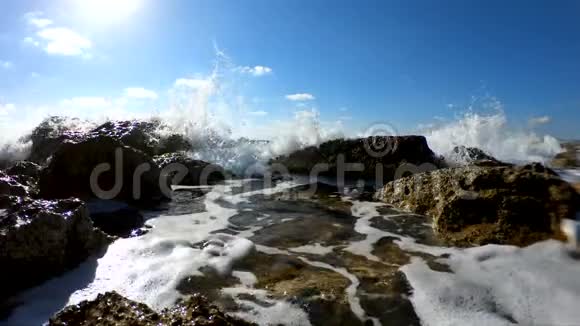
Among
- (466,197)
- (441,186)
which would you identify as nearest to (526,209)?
(466,197)

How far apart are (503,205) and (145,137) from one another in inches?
446

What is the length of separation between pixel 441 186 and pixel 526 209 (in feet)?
4.85

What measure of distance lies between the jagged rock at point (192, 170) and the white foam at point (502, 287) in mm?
6971

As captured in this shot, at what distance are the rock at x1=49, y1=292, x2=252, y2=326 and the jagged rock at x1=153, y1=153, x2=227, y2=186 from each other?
740cm

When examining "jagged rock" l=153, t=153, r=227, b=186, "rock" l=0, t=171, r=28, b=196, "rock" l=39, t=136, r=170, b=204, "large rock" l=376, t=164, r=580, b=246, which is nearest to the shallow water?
"large rock" l=376, t=164, r=580, b=246

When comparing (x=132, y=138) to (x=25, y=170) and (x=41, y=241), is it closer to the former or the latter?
(x=25, y=170)

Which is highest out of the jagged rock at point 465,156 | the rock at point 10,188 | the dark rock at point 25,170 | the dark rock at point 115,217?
the jagged rock at point 465,156

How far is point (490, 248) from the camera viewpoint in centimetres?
405

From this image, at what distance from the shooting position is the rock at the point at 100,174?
695 cm

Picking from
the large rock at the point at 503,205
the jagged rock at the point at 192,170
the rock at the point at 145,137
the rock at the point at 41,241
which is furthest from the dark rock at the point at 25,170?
the large rock at the point at 503,205

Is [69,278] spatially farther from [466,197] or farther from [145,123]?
[145,123]

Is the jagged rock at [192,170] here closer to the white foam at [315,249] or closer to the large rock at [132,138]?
the large rock at [132,138]

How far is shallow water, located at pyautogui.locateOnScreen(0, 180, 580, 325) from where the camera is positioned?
117 inches

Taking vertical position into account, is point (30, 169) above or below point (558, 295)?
above
